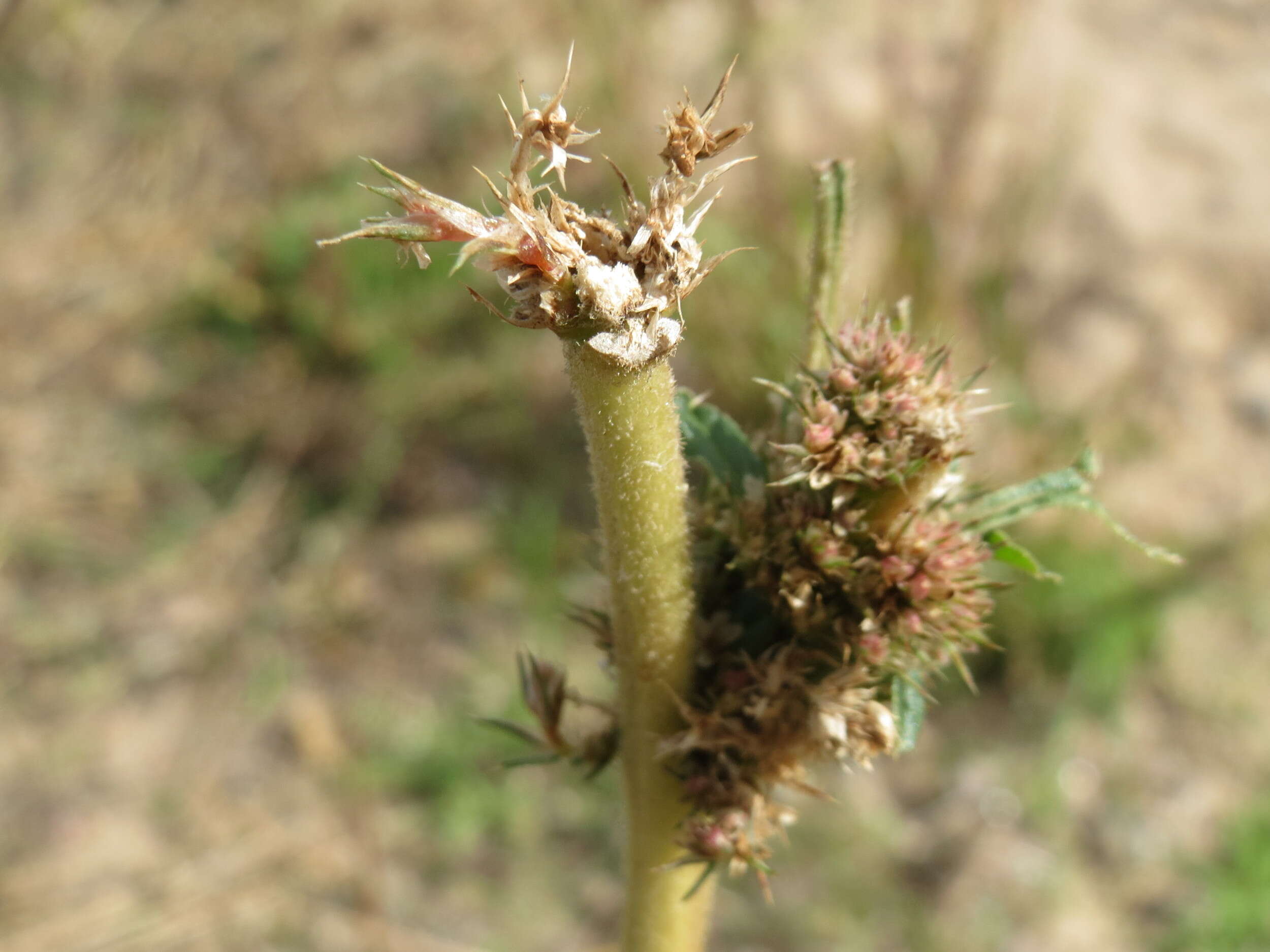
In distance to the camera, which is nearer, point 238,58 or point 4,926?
point 4,926

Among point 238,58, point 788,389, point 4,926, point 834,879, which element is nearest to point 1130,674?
point 834,879

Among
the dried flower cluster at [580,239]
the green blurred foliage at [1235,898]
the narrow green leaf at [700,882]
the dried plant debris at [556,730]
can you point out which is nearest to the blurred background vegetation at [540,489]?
the green blurred foliage at [1235,898]

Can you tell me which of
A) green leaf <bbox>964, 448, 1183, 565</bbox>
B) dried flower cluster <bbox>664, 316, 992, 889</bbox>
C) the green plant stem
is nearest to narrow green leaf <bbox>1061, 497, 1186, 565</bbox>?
green leaf <bbox>964, 448, 1183, 565</bbox>

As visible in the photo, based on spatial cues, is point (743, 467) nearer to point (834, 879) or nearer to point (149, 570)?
point (834, 879)

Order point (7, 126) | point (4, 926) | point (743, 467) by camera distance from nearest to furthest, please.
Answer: point (743, 467) → point (4, 926) → point (7, 126)

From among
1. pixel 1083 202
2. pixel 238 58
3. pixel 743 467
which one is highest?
pixel 238 58

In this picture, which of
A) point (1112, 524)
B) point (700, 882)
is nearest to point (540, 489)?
point (700, 882)

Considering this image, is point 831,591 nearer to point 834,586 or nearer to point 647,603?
point 834,586
